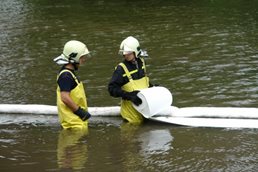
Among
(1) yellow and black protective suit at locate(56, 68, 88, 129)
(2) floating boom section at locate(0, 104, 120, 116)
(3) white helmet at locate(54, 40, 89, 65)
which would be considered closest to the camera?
(3) white helmet at locate(54, 40, 89, 65)

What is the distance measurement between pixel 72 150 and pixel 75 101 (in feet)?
2.43

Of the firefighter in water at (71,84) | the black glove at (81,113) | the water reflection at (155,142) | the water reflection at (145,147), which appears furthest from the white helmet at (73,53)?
the water reflection at (155,142)

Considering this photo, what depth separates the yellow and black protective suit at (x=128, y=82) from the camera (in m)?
8.30

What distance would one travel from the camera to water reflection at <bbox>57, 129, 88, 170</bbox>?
6.98m

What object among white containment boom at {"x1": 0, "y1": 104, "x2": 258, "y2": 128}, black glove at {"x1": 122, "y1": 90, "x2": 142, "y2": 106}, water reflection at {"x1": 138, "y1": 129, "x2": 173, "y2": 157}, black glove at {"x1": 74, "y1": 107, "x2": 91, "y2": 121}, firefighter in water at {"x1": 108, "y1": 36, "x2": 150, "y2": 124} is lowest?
water reflection at {"x1": 138, "y1": 129, "x2": 173, "y2": 157}

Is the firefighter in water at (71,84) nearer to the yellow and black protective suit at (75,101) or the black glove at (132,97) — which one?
the yellow and black protective suit at (75,101)

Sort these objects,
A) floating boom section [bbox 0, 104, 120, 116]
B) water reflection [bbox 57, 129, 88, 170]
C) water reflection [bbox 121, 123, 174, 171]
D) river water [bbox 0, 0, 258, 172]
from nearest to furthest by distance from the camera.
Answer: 1. water reflection [bbox 121, 123, 174, 171]
2. water reflection [bbox 57, 129, 88, 170]
3. river water [bbox 0, 0, 258, 172]
4. floating boom section [bbox 0, 104, 120, 116]

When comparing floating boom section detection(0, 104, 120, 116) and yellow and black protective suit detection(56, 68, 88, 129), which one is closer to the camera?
yellow and black protective suit detection(56, 68, 88, 129)

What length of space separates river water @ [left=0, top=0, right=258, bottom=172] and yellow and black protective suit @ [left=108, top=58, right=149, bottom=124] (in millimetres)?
240

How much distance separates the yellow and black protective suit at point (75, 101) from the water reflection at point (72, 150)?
117 mm

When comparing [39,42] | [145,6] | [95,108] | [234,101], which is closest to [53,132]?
[95,108]

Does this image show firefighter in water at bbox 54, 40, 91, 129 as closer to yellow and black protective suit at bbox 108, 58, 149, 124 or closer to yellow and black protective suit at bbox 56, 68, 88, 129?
yellow and black protective suit at bbox 56, 68, 88, 129

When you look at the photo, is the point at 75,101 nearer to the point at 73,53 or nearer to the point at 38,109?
the point at 73,53

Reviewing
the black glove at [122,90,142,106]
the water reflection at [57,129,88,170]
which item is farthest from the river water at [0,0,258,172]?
the black glove at [122,90,142,106]
